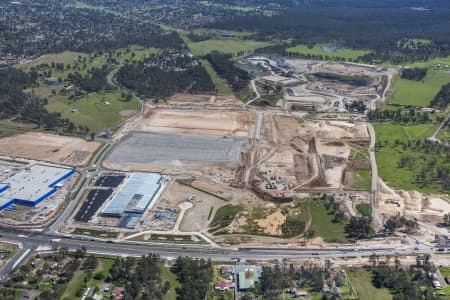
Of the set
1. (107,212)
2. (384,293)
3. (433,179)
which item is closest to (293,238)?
(384,293)

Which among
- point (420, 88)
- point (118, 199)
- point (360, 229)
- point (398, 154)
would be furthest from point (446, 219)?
point (420, 88)

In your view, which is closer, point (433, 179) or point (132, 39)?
point (433, 179)

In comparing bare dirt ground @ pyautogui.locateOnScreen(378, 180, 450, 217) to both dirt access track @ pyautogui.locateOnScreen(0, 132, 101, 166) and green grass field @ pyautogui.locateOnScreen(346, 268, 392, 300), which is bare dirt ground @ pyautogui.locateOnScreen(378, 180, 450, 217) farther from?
dirt access track @ pyautogui.locateOnScreen(0, 132, 101, 166)

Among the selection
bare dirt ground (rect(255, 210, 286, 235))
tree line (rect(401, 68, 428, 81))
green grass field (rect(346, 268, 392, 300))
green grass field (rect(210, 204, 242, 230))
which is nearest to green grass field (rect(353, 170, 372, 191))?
bare dirt ground (rect(255, 210, 286, 235))

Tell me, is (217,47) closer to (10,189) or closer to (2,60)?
(2,60)

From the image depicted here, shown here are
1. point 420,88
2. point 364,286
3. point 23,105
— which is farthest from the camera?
point 420,88

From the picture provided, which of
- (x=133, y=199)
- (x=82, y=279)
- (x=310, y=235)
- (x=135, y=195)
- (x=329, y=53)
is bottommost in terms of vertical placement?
(x=82, y=279)

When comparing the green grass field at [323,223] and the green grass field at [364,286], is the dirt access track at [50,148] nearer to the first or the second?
the green grass field at [323,223]

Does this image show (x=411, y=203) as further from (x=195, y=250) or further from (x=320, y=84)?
(x=320, y=84)
